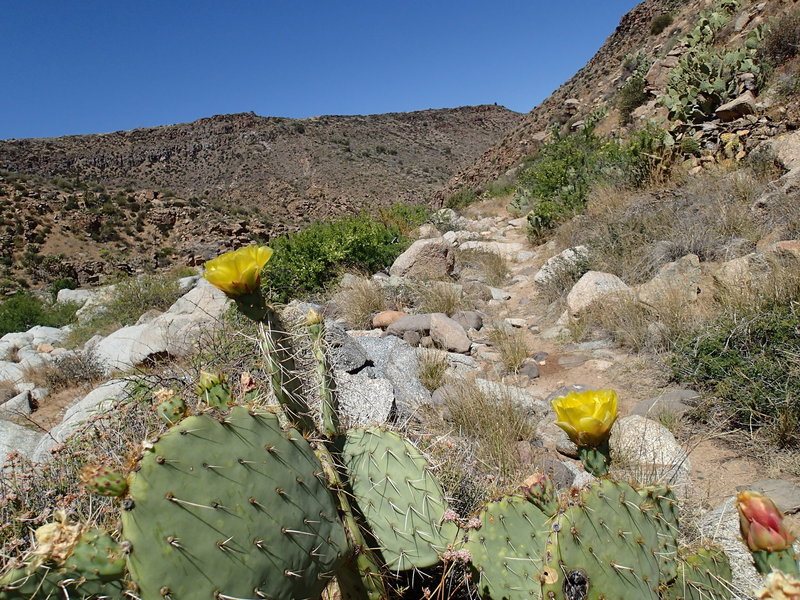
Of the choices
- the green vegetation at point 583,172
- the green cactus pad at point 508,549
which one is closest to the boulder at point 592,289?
the green vegetation at point 583,172

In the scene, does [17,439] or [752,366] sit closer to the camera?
[752,366]

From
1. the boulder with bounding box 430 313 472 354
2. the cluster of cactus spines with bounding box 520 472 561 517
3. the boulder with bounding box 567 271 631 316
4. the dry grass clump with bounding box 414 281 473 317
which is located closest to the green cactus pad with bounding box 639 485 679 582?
the cluster of cactus spines with bounding box 520 472 561 517

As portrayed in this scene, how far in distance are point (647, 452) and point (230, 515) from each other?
2.46 meters

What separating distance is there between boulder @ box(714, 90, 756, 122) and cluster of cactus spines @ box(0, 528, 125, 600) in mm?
9511

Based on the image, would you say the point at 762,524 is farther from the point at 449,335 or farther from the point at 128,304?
the point at 128,304

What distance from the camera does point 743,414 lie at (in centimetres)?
299

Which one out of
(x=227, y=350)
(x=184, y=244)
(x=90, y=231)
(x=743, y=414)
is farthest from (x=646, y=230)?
(x=90, y=231)

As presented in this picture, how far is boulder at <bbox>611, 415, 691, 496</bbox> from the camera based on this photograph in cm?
263

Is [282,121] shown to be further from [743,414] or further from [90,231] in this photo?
[743,414]

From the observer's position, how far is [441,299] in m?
6.12

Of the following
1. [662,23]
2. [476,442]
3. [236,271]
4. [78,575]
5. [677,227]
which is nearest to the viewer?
[78,575]

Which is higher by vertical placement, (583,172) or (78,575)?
(583,172)

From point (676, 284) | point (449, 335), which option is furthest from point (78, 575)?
point (676, 284)

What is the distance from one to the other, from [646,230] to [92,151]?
167 ft
